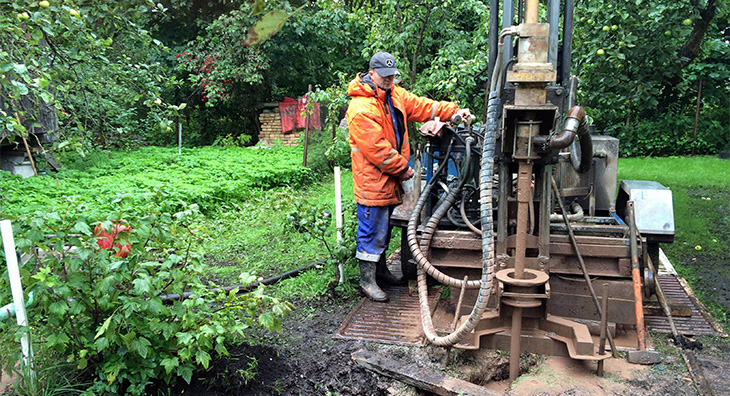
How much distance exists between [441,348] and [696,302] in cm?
247

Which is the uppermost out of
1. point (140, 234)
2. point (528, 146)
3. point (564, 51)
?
point (564, 51)

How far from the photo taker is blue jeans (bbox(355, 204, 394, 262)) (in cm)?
476

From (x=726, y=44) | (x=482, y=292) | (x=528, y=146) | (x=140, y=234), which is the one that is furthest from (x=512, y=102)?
(x=726, y=44)

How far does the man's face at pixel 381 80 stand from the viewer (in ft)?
15.2

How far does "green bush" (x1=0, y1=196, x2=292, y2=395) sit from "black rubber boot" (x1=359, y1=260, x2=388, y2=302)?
1.68m

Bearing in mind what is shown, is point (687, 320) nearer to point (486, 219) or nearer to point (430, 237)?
point (430, 237)

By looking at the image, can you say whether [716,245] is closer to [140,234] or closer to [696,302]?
[696,302]

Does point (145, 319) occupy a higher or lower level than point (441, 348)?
higher

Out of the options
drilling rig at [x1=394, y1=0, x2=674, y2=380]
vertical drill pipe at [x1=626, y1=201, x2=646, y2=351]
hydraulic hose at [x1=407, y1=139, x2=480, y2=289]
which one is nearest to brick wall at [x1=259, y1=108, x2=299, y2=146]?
drilling rig at [x1=394, y1=0, x2=674, y2=380]

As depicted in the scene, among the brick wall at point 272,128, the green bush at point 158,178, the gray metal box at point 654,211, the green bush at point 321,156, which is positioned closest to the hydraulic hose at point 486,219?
the gray metal box at point 654,211

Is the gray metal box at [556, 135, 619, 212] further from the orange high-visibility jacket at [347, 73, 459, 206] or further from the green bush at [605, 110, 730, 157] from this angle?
the green bush at [605, 110, 730, 157]

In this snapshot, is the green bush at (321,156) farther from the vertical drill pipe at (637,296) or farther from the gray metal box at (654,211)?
the vertical drill pipe at (637,296)

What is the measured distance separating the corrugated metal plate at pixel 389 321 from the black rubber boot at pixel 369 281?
69mm

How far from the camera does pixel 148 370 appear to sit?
10.0 feet
